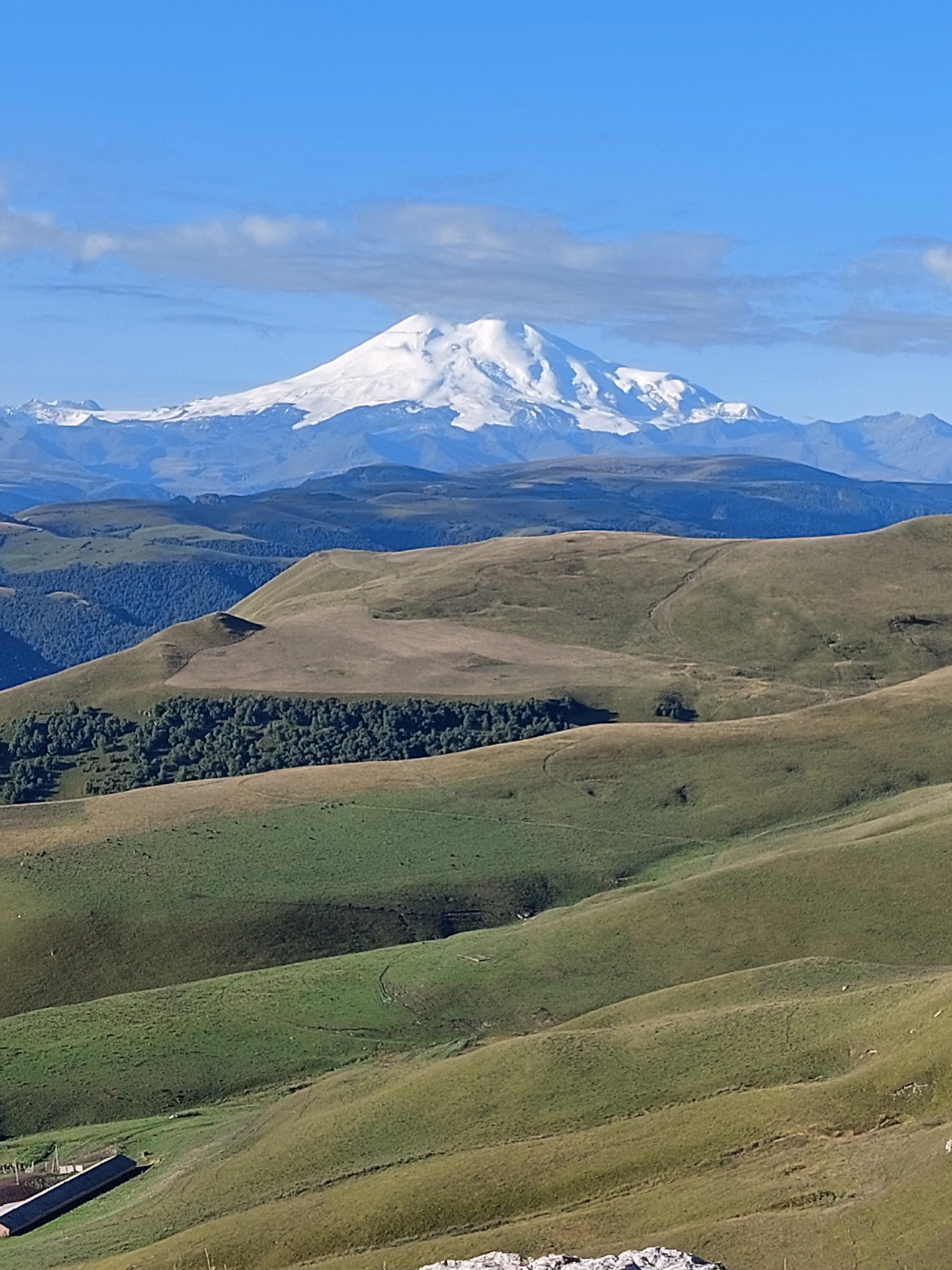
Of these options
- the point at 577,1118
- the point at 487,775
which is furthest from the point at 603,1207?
the point at 487,775

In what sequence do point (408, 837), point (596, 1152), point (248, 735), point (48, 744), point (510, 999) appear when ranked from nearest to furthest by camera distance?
point (596, 1152), point (510, 999), point (408, 837), point (48, 744), point (248, 735)

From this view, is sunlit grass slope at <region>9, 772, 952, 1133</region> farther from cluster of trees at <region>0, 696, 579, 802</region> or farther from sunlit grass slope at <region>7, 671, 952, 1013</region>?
cluster of trees at <region>0, 696, 579, 802</region>

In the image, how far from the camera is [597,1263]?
50.4 meters

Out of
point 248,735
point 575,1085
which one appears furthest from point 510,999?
point 248,735

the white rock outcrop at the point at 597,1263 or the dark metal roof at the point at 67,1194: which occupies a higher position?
the white rock outcrop at the point at 597,1263

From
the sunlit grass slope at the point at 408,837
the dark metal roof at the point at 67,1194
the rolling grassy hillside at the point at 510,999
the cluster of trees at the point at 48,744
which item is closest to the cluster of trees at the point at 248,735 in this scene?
the cluster of trees at the point at 48,744

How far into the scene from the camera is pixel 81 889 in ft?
399

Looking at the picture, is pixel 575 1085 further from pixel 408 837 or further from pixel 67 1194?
pixel 408 837

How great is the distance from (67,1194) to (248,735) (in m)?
118

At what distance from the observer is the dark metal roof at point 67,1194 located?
7169cm

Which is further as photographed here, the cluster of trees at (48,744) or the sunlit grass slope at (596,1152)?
the cluster of trees at (48,744)

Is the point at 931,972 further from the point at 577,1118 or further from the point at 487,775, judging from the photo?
the point at 487,775

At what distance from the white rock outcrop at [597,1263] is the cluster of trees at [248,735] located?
13133 centimetres

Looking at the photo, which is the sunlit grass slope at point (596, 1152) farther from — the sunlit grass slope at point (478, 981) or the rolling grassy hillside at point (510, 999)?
the sunlit grass slope at point (478, 981)
